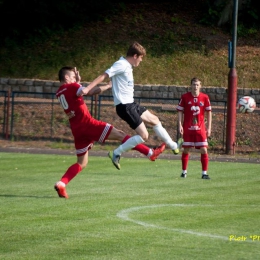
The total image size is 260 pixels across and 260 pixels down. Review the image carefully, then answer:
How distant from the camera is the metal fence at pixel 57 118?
28016 mm

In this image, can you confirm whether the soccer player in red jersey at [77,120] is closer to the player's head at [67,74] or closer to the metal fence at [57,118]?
the player's head at [67,74]

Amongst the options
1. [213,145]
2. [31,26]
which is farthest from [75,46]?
[213,145]

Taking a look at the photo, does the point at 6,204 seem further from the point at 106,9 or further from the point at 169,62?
the point at 106,9

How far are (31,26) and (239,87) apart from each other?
11367 mm

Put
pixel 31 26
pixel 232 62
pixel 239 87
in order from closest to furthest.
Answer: pixel 232 62 < pixel 239 87 < pixel 31 26

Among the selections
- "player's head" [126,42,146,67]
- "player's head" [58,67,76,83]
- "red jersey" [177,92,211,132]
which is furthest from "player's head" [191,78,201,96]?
"player's head" [58,67,76,83]

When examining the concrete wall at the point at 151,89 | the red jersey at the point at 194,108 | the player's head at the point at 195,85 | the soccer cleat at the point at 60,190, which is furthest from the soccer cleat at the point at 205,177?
the concrete wall at the point at 151,89

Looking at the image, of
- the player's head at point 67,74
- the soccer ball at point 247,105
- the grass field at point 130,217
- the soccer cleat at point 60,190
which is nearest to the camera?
the grass field at point 130,217

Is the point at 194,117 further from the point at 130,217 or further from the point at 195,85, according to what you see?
the point at 130,217

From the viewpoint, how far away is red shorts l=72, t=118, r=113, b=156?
1173 cm

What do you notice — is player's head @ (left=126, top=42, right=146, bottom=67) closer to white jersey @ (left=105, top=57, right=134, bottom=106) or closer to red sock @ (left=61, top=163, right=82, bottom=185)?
white jersey @ (left=105, top=57, right=134, bottom=106)

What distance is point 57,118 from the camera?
96.9 feet

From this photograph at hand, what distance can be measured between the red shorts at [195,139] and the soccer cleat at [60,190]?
4.97m

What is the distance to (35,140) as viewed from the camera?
92.0 ft
